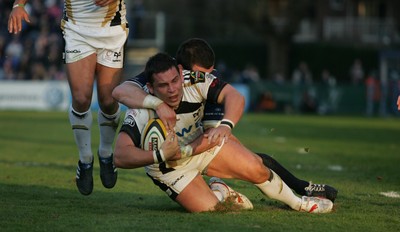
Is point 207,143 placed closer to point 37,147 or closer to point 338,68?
point 37,147

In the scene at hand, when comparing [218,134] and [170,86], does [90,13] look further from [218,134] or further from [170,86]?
[218,134]

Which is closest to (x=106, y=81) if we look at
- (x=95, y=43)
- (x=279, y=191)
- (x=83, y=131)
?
(x=95, y=43)

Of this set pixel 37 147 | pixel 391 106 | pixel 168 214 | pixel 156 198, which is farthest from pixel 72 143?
pixel 391 106

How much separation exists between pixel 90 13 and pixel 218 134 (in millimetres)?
2100

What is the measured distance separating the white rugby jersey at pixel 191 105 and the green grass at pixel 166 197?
0.69 metres

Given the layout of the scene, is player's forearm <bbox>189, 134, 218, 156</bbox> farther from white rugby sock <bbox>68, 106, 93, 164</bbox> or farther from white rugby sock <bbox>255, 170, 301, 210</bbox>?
white rugby sock <bbox>68, 106, 93, 164</bbox>

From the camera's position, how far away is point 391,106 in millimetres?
32406

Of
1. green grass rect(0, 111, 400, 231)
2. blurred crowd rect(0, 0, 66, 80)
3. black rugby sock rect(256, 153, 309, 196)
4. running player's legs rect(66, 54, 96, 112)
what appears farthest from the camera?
blurred crowd rect(0, 0, 66, 80)

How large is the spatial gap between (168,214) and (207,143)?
73 cm

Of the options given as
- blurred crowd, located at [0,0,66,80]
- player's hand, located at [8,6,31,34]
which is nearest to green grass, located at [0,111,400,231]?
player's hand, located at [8,6,31,34]

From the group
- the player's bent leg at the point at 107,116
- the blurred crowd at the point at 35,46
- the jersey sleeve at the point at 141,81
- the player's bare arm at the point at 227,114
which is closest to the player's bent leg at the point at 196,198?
the player's bare arm at the point at 227,114

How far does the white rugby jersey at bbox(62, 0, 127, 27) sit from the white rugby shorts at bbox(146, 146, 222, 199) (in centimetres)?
167

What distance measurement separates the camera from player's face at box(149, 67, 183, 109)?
691 cm

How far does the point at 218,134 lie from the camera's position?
6.79 metres
